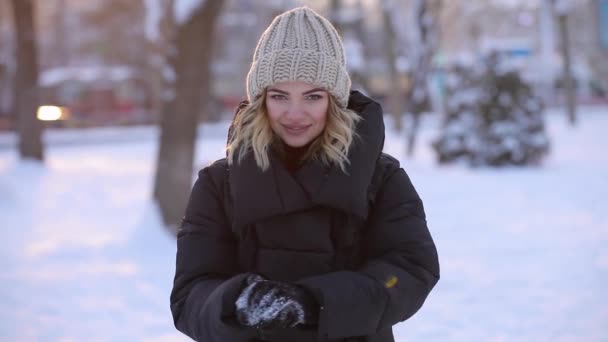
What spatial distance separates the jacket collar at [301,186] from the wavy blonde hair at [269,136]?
0.02 meters

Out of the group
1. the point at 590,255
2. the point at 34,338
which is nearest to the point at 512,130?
the point at 590,255

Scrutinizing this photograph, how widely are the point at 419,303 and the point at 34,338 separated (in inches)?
145

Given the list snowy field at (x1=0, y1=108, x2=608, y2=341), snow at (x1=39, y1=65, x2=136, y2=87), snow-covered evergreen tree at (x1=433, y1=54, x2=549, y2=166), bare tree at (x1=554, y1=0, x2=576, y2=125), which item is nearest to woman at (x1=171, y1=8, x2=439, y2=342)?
snowy field at (x1=0, y1=108, x2=608, y2=341)

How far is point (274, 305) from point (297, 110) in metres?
0.54

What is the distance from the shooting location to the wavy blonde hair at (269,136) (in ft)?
6.87

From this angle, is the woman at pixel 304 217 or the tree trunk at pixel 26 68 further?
the tree trunk at pixel 26 68

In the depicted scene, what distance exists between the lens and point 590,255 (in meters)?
7.00

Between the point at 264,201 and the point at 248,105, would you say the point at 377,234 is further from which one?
the point at 248,105

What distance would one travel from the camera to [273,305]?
1884 mm

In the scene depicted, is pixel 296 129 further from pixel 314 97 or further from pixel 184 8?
pixel 184 8

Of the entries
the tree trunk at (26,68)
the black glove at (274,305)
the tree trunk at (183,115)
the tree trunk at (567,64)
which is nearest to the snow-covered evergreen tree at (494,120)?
the tree trunk at (183,115)

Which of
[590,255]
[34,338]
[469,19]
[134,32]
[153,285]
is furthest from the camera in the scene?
[469,19]

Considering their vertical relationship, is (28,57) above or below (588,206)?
above

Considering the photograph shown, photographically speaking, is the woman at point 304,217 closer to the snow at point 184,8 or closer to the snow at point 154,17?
the snow at point 184,8
